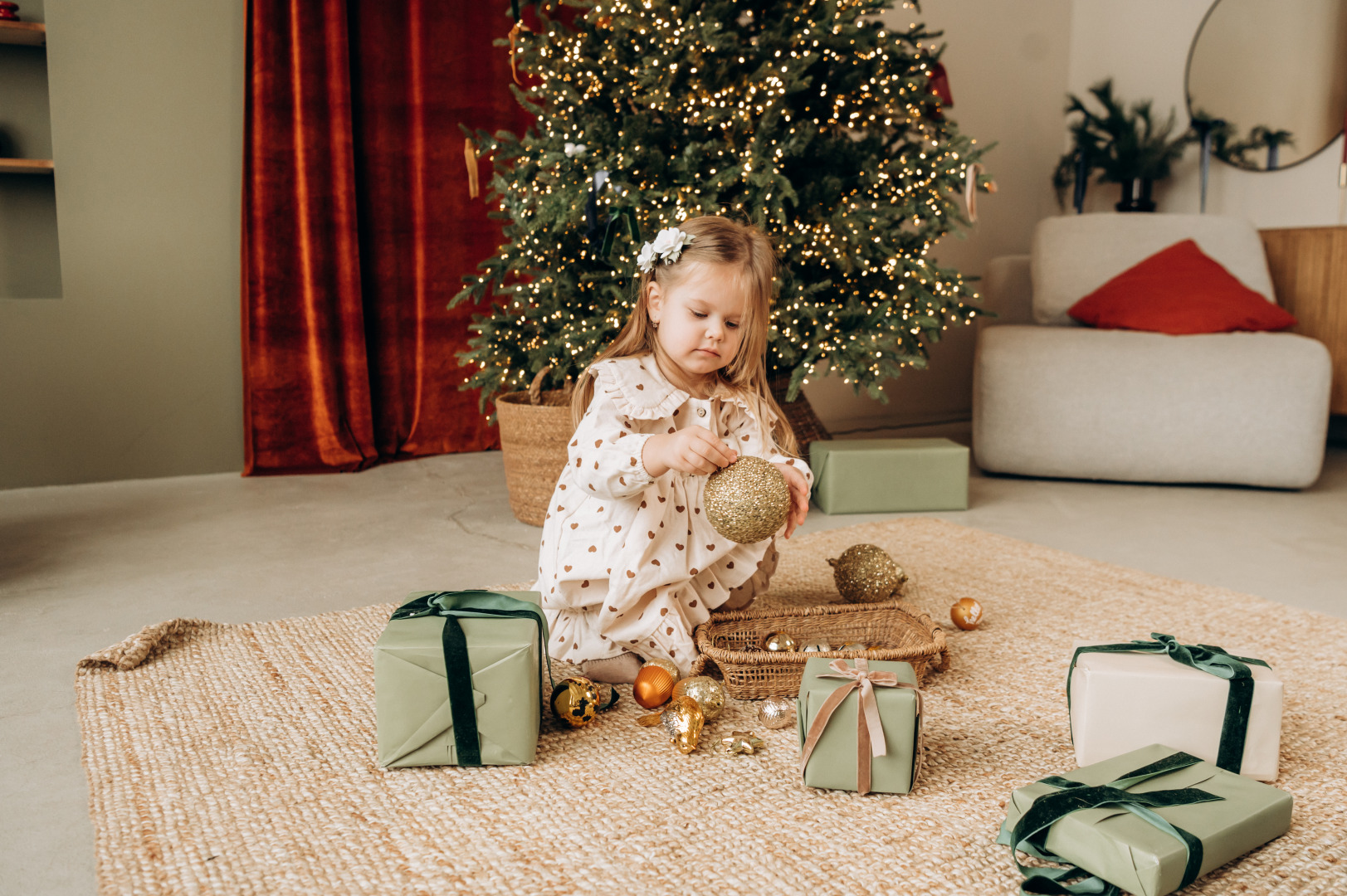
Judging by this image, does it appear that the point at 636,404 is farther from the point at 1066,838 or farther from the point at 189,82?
the point at 189,82

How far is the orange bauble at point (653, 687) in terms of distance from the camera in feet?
4.27

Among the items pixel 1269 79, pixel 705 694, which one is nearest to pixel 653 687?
pixel 705 694

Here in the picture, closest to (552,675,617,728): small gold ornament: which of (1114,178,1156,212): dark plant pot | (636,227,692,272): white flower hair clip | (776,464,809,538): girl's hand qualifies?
(776,464,809,538): girl's hand

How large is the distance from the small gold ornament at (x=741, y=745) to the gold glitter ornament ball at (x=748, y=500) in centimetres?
26

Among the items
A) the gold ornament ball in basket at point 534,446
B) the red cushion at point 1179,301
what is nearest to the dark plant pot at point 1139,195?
the red cushion at point 1179,301

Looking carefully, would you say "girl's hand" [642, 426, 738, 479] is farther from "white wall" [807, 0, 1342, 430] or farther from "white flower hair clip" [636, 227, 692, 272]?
"white wall" [807, 0, 1342, 430]

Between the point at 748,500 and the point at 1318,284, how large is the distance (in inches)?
116

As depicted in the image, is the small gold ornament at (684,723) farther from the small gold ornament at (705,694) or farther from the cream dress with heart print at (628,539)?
the cream dress with heart print at (628,539)

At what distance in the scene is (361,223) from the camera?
3.22 meters

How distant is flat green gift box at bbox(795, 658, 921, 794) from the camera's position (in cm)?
106

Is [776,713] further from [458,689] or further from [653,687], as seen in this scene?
[458,689]

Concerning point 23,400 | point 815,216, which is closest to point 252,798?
point 815,216

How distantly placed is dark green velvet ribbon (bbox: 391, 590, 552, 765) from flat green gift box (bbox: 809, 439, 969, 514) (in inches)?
55.7

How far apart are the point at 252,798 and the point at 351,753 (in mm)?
135
